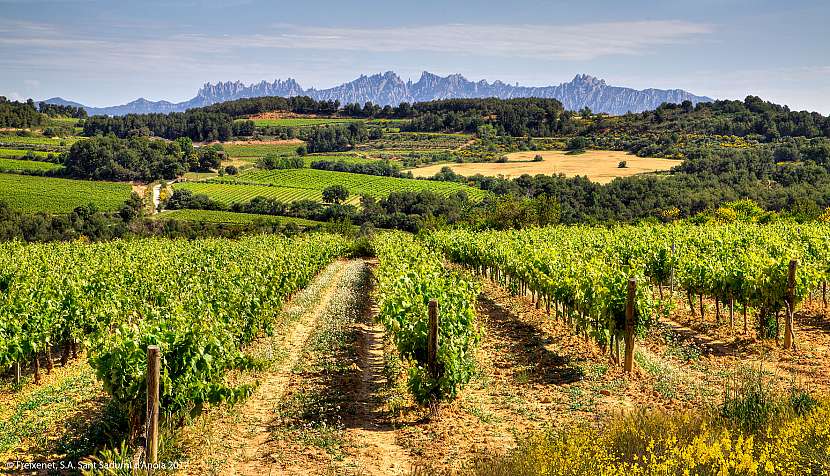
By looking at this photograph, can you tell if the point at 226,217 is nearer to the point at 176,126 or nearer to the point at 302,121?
the point at 176,126

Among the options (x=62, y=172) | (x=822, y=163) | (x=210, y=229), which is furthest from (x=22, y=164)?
(x=822, y=163)

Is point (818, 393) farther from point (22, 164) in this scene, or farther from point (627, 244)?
point (22, 164)

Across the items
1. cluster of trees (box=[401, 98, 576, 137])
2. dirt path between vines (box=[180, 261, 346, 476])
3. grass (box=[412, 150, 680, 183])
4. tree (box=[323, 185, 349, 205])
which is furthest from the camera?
cluster of trees (box=[401, 98, 576, 137])

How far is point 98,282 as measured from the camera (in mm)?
17406

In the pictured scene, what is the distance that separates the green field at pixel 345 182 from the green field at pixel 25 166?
934 inches

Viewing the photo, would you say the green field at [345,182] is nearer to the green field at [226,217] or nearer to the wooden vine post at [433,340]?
the green field at [226,217]

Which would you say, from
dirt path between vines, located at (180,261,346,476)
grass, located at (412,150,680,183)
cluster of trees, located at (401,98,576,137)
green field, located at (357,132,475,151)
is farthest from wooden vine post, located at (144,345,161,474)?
cluster of trees, located at (401,98,576,137)

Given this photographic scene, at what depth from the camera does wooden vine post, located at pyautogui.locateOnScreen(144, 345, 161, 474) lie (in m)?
7.47

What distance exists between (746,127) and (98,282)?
11737cm

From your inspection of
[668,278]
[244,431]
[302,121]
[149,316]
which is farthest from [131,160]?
[244,431]

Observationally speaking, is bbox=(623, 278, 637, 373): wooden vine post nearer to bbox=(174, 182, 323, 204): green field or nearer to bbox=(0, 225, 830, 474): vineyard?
bbox=(0, 225, 830, 474): vineyard

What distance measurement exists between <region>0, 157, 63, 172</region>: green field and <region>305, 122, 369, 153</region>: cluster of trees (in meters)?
53.3

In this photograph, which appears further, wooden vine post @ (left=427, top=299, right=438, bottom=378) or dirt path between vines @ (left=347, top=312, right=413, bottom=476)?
wooden vine post @ (left=427, top=299, right=438, bottom=378)

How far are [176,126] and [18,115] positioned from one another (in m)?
30.9
